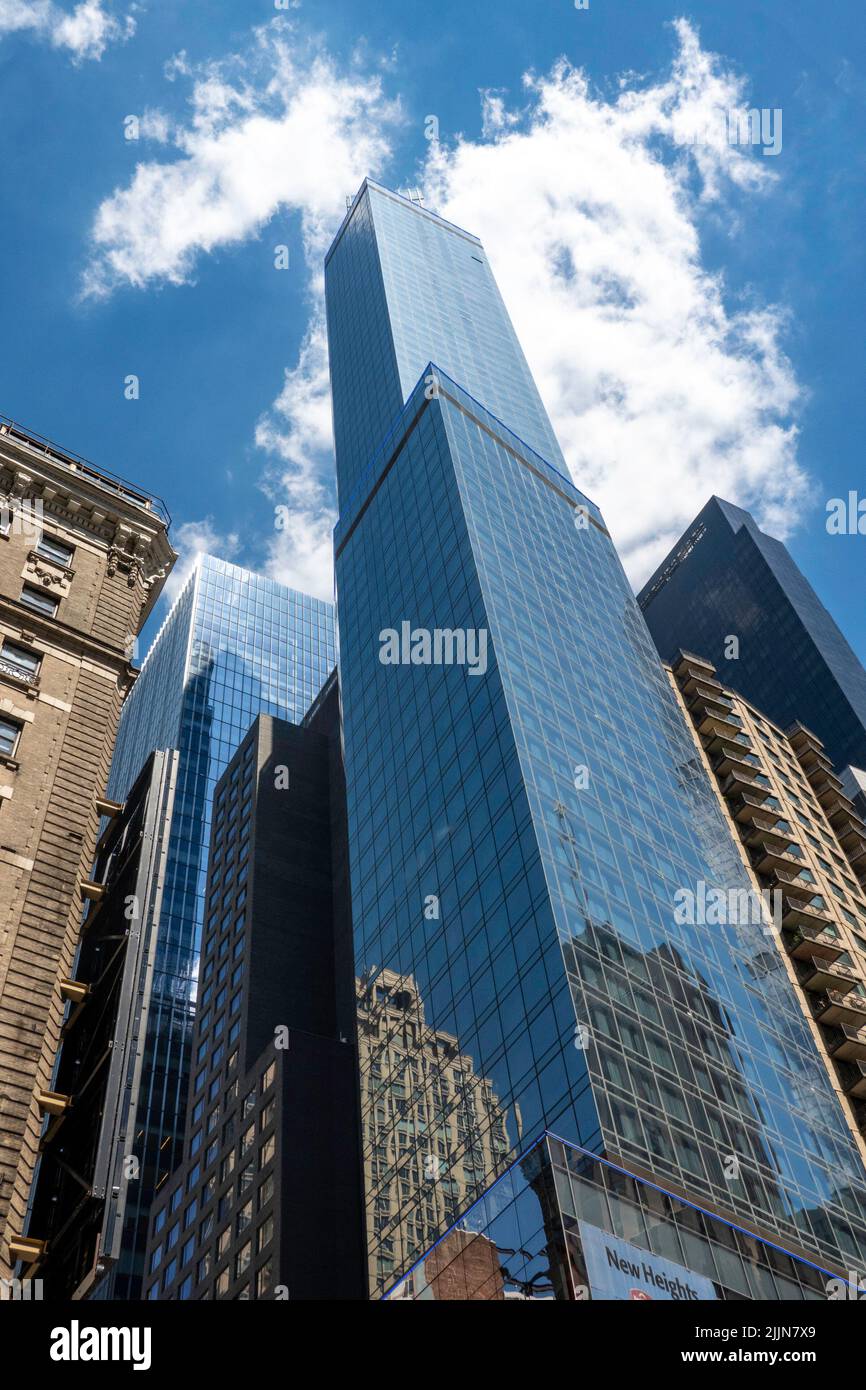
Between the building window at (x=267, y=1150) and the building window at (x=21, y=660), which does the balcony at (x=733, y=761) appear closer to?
the building window at (x=267, y=1150)

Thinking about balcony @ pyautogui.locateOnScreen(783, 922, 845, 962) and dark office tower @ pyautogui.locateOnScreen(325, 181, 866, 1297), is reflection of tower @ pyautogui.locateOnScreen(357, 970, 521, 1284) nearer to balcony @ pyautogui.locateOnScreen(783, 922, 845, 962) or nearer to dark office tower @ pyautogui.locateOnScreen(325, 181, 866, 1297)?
dark office tower @ pyautogui.locateOnScreen(325, 181, 866, 1297)

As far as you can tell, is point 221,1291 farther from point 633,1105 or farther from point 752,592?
point 752,592

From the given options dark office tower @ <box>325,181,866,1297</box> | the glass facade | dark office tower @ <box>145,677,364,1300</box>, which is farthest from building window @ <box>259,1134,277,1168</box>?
the glass facade

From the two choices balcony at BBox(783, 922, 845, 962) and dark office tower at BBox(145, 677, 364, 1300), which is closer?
dark office tower at BBox(145, 677, 364, 1300)

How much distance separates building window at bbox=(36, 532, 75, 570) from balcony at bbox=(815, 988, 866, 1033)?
50.8 meters

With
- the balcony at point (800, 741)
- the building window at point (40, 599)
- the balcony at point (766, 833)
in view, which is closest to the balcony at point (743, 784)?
the balcony at point (766, 833)

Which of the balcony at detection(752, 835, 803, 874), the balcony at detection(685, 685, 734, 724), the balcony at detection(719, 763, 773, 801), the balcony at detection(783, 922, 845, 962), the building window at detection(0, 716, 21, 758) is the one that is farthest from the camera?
the balcony at detection(685, 685, 734, 724)

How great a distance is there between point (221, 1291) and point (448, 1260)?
108 ft

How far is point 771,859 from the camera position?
260ft

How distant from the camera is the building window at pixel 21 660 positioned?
32875 millimetres

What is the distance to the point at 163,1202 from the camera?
8544 cm

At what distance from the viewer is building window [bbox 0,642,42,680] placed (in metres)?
32.9

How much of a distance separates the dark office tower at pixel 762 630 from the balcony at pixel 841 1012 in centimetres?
7628
